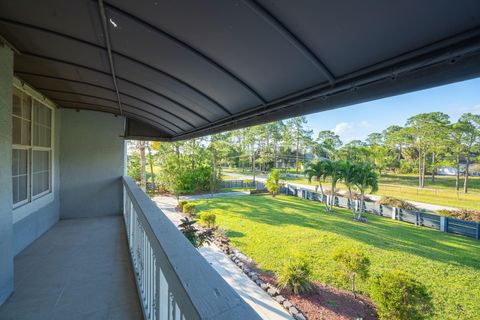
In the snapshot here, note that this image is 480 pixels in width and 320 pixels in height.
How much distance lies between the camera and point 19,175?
3607 mm

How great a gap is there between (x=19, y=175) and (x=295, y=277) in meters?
6.25

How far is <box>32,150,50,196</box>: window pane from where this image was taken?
4234 mm

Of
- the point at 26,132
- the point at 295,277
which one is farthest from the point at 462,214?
the point at 26,132

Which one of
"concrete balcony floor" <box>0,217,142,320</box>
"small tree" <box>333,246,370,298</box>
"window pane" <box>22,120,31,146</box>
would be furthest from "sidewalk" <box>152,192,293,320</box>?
"window pane" <box>22,120,31,146</box>

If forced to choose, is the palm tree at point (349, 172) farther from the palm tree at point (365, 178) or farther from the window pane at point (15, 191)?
the window pane at point (15, 191)

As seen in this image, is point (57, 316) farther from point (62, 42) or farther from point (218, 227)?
point (218, 227)

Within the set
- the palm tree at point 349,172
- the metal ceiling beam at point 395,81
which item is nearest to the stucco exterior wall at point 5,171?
the metal ceiling beam at point 395,81

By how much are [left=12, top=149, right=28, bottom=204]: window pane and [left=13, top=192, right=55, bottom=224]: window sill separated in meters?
0.15

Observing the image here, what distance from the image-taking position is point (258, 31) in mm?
1514

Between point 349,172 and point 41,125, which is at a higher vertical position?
point 41,125

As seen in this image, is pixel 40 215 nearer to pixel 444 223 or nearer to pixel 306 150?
pixel 444 223

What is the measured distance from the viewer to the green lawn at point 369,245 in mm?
7078

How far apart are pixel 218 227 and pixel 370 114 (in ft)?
138

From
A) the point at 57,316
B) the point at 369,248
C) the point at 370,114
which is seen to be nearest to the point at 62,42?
the point at 57,316
